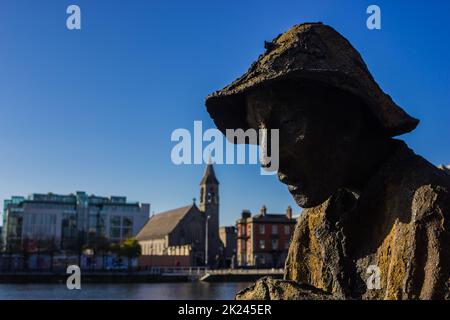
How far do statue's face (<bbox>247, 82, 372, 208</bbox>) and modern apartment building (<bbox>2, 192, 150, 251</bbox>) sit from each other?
4110 inches

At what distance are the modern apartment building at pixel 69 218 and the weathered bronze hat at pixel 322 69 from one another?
104521mm

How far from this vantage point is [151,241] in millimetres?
110438

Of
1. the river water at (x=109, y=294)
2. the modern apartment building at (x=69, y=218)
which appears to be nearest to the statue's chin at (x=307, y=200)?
the river water at (x=109, y=294)

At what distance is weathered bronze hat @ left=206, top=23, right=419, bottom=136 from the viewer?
2424 millimetres

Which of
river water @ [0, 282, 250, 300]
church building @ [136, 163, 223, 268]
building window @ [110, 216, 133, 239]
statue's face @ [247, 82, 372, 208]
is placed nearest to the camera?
statue's face @ [247, 82, 372, 208]

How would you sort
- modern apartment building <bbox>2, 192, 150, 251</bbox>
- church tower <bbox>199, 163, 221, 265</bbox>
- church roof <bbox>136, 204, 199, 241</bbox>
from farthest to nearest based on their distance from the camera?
modern apartment building <bbox>2, 192, 150, 251</bbox>
church roof <bbox>136, 204, 199, 241</bbox>
church tower <bbox>199, 163, 221, 265</bbox>

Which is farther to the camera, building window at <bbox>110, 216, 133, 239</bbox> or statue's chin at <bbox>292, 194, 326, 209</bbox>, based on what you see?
building window at <bbox>110, 216, 133, 239</bbox>

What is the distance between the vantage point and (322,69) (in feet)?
7.87

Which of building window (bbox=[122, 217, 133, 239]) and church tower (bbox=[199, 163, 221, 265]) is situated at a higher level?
church tower (bbox=[199, 163, 221, 265])

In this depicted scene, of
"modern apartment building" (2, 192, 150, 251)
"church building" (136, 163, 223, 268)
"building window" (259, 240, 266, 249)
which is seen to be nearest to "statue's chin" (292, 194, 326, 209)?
"building window" (259, 240, 266, 249)

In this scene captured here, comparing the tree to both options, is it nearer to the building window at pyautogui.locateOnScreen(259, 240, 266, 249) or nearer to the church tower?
the building window at pyautogui.locateOnScreen(259, 240, 266, 249)

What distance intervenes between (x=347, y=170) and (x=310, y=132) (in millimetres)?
330
